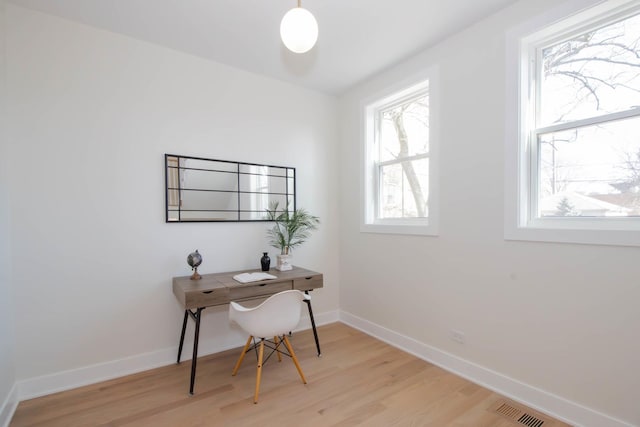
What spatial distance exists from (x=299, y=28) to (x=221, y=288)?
1.87m

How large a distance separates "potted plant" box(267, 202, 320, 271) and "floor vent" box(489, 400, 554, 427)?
2.00 m

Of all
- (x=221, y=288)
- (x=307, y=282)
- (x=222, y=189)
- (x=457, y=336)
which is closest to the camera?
(x=221, y=288)

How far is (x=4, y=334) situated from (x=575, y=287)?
3.67m

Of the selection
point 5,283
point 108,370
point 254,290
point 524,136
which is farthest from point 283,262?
point 524,136

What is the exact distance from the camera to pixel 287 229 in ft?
10.5

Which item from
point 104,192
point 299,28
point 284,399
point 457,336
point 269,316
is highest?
point 299,28

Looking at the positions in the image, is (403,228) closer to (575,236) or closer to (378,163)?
(378,163)

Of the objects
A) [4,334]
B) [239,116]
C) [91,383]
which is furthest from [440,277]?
[4,334]

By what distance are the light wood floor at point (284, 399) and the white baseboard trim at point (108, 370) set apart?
0.06 meters

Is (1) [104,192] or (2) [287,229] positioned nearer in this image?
(1) [104,192]

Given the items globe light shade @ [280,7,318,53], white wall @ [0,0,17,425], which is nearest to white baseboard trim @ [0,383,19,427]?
white wall @ [0,0,17,425]

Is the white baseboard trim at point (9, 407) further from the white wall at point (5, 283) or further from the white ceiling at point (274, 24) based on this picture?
the white ceiling at point (274, 24)

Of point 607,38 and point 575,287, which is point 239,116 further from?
point 575,287

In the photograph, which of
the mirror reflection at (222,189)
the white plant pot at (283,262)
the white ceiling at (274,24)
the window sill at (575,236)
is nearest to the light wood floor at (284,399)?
the white plant pot at (283,262)
